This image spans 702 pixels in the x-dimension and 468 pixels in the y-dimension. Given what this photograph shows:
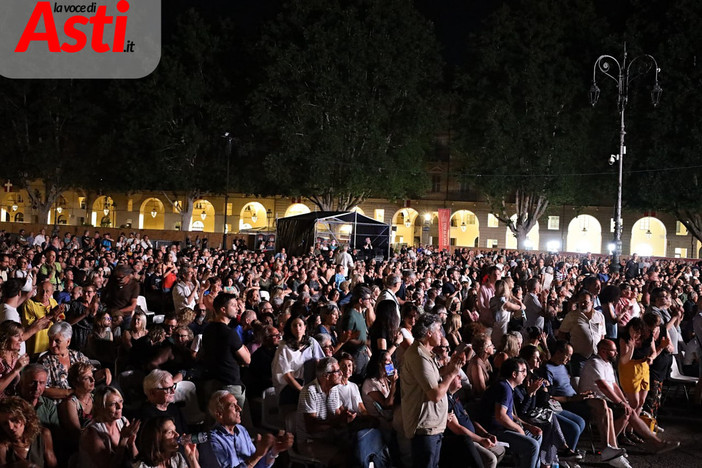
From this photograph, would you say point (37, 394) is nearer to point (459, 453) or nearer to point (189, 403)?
point (189, 403)

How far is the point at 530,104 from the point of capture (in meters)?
37.5

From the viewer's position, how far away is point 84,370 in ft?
15.9

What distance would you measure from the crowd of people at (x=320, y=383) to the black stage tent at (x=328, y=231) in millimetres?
17834

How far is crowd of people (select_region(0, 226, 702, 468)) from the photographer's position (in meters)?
4.51

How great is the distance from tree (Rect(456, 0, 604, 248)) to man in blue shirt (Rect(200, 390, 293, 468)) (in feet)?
112

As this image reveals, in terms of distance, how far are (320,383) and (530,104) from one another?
34552mm

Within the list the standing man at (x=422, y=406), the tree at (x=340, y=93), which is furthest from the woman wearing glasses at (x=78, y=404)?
the tree at (x=340, y=93)

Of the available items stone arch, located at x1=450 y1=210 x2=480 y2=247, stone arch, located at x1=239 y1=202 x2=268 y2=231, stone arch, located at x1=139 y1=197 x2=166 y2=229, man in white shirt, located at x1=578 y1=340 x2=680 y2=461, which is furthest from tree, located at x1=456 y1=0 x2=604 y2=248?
man in white shirt, located at x1=578 y1=340 x2=680 y2=461

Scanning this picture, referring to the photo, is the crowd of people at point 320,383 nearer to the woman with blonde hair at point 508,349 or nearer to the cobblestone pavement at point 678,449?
the woman with blonde hair at point 508,349

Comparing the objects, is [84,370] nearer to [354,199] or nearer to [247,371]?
[247,371]

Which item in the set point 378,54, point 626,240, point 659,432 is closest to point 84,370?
point 659,432

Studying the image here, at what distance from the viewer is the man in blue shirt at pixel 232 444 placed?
446 centimetres

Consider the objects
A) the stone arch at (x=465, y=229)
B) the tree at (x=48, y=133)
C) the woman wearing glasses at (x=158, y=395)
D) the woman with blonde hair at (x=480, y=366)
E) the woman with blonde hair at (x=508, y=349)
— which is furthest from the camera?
the stone arch at (x=465, y=229)

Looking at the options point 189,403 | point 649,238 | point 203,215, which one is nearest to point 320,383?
point 189,403
